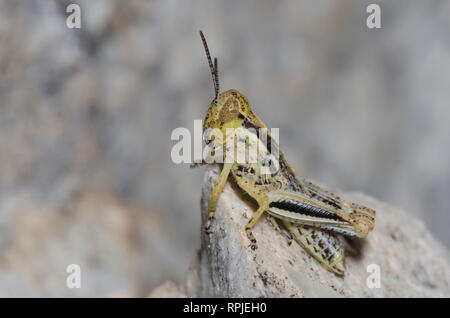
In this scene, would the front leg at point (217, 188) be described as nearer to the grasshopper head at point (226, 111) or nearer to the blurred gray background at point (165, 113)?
the grasshopper head at point (226, 111)

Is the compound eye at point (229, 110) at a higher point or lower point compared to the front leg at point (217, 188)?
higher

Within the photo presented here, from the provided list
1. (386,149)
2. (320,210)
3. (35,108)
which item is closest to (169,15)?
(35,108)

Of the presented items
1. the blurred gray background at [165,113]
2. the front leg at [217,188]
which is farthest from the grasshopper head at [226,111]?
the blurred gray background at [165,113]

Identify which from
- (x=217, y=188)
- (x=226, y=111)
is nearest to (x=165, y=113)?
(x=226, y=111)

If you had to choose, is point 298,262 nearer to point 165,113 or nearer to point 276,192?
point 276,192

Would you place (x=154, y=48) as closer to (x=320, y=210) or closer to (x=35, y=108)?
(x=35, y=108)
